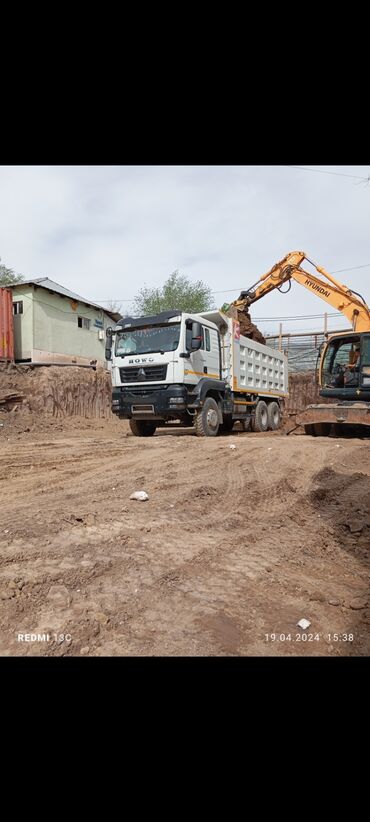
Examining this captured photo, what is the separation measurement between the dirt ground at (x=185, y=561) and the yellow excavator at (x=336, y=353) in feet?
13.4

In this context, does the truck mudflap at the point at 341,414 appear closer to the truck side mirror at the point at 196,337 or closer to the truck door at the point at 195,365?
the truck door at the point at 195,365

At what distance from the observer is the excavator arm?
12672 millimetres

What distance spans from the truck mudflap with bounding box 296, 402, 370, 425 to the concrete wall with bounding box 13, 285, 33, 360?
40.1ft

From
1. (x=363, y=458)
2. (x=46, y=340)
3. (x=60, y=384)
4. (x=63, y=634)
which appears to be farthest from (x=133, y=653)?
(x=46, y=340)

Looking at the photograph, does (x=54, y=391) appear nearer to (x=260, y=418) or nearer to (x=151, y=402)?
(x=151, y=402)

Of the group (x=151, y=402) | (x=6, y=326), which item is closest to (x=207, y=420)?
(x=151, y=402)

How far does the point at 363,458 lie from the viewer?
7246 millimetres

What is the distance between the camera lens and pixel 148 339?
10.1 metres

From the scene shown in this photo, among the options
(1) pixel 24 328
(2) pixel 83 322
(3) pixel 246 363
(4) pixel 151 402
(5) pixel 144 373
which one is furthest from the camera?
(2) pixel 83 322

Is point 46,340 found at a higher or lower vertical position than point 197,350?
higher

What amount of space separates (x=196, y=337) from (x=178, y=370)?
2.77ft

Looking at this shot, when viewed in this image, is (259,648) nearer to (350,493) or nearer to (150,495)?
(150,495)

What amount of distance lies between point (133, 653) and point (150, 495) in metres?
2.80
